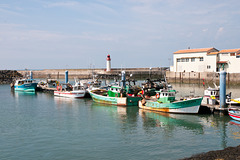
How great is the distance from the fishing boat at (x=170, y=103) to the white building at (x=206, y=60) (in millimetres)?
34106

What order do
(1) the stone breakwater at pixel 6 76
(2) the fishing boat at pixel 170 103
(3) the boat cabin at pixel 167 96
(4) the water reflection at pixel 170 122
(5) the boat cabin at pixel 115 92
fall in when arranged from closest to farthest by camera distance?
(4) the water reflection at pixel 170 122 < (2) the fishing boat at pixel 170 103 < (3) the boat cabin at pixel 167 96 < (5) the boat cabin at pixel 115 92 < (1) the stone breakwater at pixel 6 76

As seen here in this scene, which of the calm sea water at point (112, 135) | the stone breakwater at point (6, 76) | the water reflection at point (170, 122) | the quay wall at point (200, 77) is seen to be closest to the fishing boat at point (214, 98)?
the calm sea water at point (112, 135)

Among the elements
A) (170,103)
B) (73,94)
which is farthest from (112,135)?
(73,94)

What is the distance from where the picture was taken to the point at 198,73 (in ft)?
195

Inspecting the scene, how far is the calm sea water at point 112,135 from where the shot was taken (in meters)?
15.0

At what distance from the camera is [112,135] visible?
61.3 ft


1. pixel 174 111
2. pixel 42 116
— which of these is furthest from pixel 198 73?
pixel 42 116

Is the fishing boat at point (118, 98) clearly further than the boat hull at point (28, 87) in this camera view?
No

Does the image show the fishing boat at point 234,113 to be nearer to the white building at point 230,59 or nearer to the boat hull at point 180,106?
the boat hull at point 180,106

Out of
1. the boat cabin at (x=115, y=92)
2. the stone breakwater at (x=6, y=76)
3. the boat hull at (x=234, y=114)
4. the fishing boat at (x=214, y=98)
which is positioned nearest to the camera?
the boat hull at (x=234, y=114)

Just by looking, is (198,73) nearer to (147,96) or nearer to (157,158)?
(147,96)

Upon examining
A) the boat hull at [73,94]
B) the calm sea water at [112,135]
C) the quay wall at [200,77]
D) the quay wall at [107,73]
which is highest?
the quay wall at [107,73]

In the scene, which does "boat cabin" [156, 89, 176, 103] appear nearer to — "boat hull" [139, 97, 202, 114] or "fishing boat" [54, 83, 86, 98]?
"boat hull" [139, 97, 202, 114]

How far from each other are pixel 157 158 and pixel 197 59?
5090 centimetres
